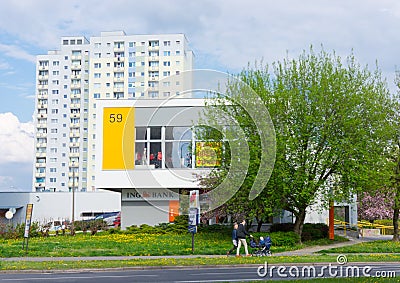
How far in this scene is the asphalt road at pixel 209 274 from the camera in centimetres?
1641

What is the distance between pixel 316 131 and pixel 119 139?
16532 mm

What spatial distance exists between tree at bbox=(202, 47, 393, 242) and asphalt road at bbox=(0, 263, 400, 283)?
417 inches

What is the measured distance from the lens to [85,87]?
122 m

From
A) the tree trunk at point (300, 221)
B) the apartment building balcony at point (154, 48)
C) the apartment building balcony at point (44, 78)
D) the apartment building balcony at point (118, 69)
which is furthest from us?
the apartment building balcony at point (44, 78)

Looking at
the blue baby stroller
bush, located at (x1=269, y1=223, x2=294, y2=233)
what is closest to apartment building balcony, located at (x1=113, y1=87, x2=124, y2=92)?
bush, located at (x1=269, y1=223, x2=294, y2=233)

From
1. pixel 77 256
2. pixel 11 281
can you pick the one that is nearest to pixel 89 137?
pixel 77 256

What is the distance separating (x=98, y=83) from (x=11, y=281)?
10700 cm

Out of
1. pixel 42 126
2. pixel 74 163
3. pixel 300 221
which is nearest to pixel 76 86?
pixel 42 126

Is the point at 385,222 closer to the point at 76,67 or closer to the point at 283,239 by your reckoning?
the point at 283,239

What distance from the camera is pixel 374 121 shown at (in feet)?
109

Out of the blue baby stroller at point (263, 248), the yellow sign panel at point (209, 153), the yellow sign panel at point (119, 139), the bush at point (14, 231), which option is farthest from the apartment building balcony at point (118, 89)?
the blue baby stroller at point (263, 248)

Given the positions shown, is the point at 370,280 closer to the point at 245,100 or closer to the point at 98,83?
the point at 245,100

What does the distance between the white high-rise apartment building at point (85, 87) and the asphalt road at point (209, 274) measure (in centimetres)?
9858

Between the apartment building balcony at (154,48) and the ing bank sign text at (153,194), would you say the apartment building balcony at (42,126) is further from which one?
the ing bank sign text at (153,194)
